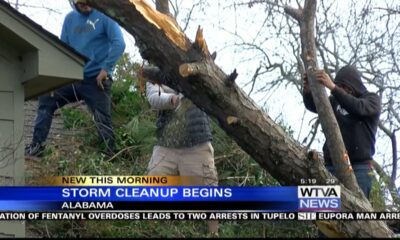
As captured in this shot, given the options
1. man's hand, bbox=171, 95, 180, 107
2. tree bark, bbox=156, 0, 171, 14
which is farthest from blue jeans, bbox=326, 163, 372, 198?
tree bark, bbox=156, 0, 171, 14

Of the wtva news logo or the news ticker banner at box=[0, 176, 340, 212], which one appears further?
the news ticker banner at box=[0, 176, 340, 212]

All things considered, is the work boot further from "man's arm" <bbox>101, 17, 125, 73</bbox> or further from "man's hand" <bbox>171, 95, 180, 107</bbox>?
"man's hand" <bbox>171, 95, 180, 107</bbox>

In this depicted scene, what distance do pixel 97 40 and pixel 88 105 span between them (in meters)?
0.71

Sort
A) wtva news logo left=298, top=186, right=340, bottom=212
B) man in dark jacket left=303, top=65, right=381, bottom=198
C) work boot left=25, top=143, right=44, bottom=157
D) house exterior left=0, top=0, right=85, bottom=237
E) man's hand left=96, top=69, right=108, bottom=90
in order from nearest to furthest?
wtva news logo left=298, top=186, right=340, bottom=212, man in dark jacket left=303, top=65, right=381, bottom=198, house exterior left=0, top=0, right=85, bottom=237, work boot left=25, top=143, right=44, bottom=157, man's hand left=96, top=69, right=108, bottom=90

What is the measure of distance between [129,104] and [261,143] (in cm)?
508

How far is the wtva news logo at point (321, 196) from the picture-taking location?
7270 mm

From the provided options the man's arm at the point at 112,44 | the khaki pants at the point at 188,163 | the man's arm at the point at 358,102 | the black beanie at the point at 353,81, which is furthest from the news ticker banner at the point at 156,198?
the man's arm at the point at 112,44

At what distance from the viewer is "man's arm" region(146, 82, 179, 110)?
8.32 meters

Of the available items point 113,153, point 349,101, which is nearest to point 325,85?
point 349,101

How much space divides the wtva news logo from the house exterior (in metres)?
2.43

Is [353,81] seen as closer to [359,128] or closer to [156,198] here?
[359,128]

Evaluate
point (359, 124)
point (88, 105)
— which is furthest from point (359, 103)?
point (88, 105)

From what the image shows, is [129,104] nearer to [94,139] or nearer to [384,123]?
[94,139]

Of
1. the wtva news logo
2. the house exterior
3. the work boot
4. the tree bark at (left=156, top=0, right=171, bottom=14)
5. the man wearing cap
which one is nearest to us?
the wtva news logo
